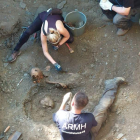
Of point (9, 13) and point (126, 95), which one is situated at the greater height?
point (9, 13)

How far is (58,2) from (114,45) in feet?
5.27

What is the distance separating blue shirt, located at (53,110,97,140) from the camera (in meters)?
2.49

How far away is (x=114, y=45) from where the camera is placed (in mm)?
3748

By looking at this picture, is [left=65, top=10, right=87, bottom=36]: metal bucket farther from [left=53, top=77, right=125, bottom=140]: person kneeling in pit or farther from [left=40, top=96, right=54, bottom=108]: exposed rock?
[left=53, top=77, right=125, bottom=140]: person kneeling in pit

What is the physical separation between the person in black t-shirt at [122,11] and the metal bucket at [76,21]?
454 mm

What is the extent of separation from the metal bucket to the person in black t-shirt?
454mm

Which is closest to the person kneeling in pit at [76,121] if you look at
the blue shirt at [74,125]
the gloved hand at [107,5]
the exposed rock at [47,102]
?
the blue shirt at [74,125]

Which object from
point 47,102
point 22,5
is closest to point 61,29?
point 47,102

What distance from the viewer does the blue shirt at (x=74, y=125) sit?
2494 mm

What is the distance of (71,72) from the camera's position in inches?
146

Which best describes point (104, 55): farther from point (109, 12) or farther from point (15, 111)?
point (15, 111)

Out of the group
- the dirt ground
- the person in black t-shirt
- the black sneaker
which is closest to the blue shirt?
the dirt ground

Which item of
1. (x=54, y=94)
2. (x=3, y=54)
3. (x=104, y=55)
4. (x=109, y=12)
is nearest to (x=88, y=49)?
(x=104, y=55)

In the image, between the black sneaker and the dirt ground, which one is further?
the black sneaker
